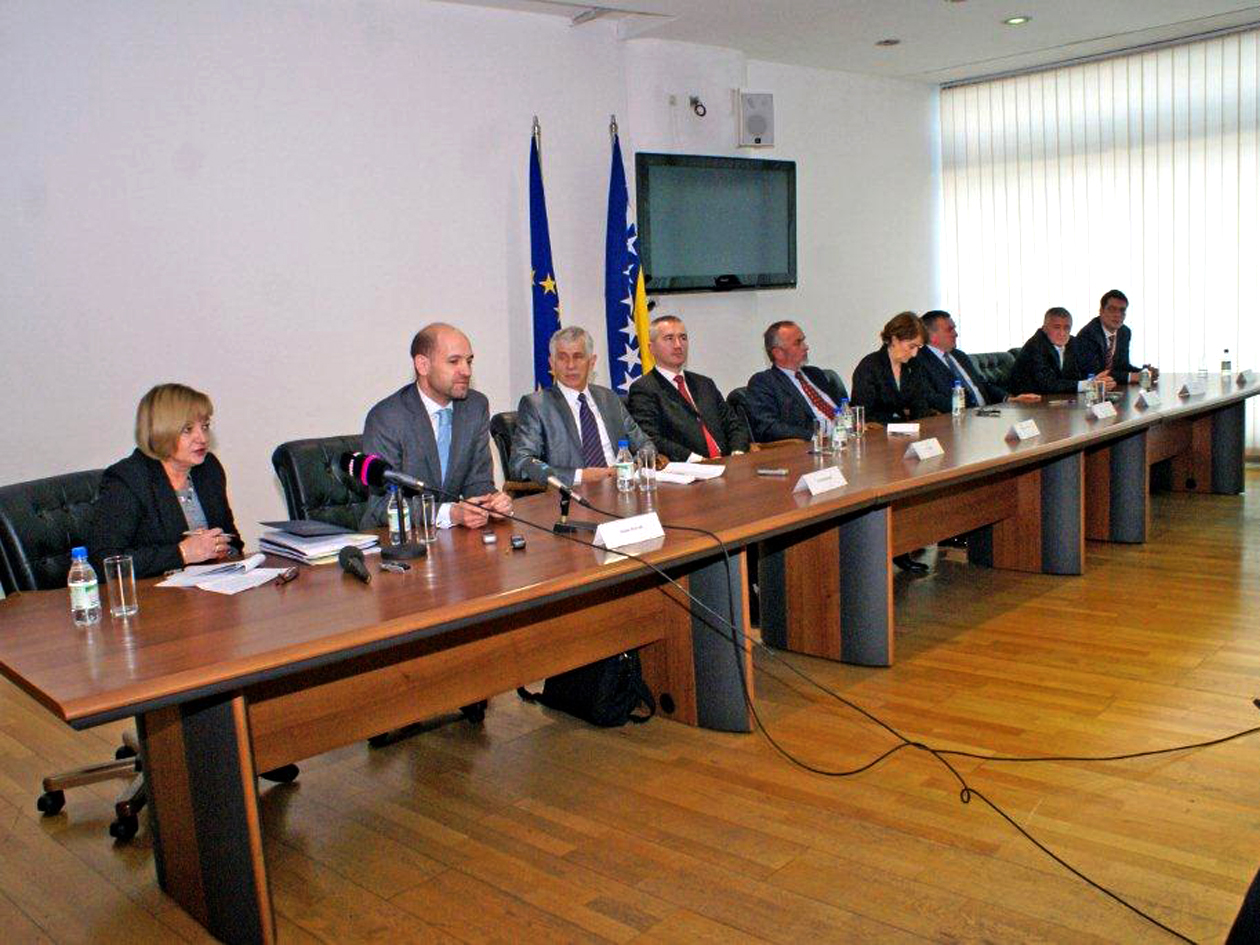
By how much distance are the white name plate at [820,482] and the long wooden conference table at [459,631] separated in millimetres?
51

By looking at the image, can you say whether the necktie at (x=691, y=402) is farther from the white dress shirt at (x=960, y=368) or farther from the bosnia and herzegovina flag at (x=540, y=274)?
the white dress shirt at (x=960, y=368)

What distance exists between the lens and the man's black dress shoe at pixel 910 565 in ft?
17.1

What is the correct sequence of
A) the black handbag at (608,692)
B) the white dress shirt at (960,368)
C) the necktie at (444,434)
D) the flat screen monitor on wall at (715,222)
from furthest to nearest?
the flat screen monitor on wall at (715,222)
the white dress shirt at (960,368)
the necktie at (444,434)
the black handbag at (608,692)

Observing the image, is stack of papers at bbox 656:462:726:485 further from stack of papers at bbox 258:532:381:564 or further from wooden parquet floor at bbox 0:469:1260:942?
stack of papers at bbox 258:532:381:564

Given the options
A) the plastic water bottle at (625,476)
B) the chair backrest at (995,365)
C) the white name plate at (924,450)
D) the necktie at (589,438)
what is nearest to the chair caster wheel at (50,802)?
the plastic water bottle at (625,476)

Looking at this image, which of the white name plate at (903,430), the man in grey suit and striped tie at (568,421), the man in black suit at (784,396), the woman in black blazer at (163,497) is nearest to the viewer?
the woman in black blazer at (163,497)

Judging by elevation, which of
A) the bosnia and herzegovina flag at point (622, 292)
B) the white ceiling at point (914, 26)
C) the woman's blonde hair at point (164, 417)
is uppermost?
the white ceiling at point (914, 26)

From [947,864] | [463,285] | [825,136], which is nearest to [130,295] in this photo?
[463,285]

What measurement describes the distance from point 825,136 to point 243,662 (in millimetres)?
7002

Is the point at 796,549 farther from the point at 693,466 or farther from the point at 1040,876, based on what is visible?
the point at 1040,876

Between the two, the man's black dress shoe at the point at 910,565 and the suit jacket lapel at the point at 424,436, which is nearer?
the suit jacket lapel at the point at 424,436

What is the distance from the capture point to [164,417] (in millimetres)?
3074

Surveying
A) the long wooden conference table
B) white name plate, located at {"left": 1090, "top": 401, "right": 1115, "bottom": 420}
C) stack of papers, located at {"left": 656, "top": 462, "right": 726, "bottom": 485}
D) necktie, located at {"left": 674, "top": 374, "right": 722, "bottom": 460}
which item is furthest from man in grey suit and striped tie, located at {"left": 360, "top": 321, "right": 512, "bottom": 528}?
white name plate, located at {"left": 1090, "top": 401, "right": 1115, "bottom": 420}

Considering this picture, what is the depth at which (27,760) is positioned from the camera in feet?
11.5
